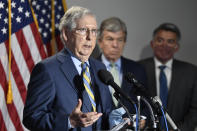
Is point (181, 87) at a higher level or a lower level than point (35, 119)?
lower

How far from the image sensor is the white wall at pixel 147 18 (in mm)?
4402

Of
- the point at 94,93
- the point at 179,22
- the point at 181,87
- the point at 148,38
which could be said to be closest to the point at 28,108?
the point at 94,93

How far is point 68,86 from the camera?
2.38 m

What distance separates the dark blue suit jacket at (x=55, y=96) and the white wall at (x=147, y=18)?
1.96 m

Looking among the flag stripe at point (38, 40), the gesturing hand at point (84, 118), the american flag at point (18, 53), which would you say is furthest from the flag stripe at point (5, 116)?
the gesturing hand at point (84, 118)

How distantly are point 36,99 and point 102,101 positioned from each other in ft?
1.51

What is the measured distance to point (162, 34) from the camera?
13.7ft

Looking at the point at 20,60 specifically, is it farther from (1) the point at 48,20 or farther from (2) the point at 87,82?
(2) the point at 87,82

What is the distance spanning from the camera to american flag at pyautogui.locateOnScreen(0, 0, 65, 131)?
3.38 meters

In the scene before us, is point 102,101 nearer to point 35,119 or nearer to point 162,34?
point 35,119

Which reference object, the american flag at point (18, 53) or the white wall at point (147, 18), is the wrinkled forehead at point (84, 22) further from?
the white wall at point (147, 18)

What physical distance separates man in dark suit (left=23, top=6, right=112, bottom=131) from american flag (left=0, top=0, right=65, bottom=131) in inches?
40.8

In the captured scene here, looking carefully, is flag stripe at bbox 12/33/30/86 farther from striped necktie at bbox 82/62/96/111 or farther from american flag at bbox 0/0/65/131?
striped necktie at bbox 82/62/96/111

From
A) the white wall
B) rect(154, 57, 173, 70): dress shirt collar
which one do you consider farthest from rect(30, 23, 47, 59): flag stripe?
rect(154, 57, 173, 70): dress shirt collar
